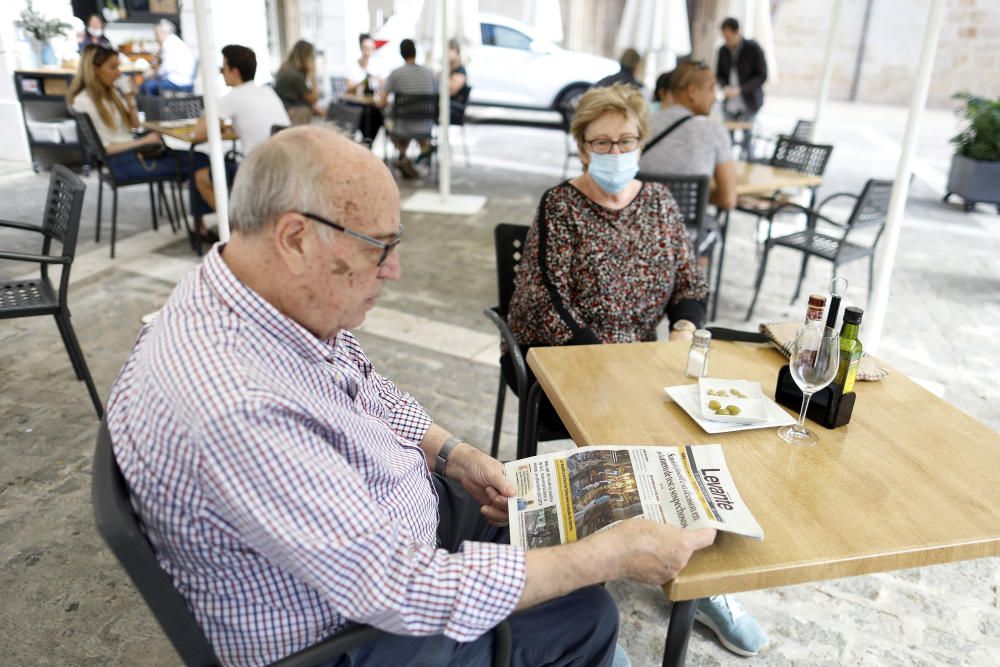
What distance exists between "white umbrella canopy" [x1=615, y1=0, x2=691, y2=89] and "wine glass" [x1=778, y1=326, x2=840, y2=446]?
23.2ft

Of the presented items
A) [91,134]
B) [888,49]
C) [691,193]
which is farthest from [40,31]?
[888,49]

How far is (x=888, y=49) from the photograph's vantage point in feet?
53.3

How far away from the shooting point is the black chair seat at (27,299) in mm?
2611

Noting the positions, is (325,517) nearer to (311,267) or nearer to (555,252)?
(311,267)

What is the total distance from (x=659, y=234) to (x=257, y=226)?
1483 millimetres

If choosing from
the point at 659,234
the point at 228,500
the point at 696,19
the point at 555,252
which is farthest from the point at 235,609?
the point at 696,19

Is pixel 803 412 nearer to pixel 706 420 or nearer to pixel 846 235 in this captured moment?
pixel 706 420

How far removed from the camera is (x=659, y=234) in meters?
2.26

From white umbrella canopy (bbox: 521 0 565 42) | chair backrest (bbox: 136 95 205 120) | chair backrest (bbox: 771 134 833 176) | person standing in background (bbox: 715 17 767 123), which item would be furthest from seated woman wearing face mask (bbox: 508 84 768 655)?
white umbrella canopy (bbox: 521 0 565 42)

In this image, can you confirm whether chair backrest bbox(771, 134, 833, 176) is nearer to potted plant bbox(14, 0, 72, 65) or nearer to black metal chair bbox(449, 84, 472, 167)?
black metal chair bbox(449, 84, 472, 167)

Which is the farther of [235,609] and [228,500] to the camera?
[235,609]

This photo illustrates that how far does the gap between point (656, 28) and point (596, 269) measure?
6391 mm

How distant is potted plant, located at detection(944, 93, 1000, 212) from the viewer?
6.76 meters

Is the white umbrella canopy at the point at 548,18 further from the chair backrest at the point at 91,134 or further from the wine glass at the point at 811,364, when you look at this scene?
the wine glass at the point at 811,364
